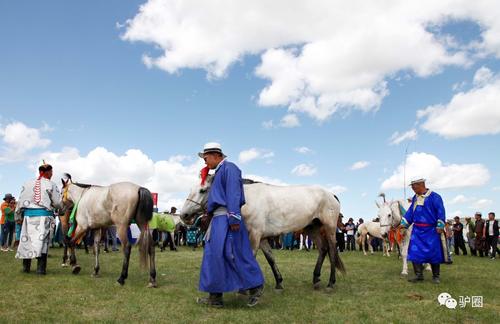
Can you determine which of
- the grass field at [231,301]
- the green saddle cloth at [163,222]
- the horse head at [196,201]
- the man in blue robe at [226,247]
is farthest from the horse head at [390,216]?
the green saddle cloth at [163,222]

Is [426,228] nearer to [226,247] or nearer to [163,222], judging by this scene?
[226,247]

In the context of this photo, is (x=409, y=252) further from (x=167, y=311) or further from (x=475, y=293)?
(x=167, y=311)

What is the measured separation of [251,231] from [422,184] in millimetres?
4779

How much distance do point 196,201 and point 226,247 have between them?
107cm

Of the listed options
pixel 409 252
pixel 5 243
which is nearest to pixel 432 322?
pixel 409 252

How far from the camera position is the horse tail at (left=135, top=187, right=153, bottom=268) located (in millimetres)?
8102

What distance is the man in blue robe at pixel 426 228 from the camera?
898 cm

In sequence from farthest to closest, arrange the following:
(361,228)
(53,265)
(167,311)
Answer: (361,228) < (53,265) < (167,311)

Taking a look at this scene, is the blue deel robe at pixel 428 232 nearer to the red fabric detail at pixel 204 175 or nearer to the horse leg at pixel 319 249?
the horse leg at pixel 319 249

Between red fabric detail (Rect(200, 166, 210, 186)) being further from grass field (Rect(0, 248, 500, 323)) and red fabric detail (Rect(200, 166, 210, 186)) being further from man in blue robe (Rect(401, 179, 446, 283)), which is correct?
man in blue robe (Rect(401, 179, 446, 283))

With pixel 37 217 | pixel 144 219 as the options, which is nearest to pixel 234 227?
pixel 144 219

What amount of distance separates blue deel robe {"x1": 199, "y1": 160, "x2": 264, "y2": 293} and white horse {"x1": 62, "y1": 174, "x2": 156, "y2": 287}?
100 inches

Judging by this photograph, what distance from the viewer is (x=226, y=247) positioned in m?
5.88

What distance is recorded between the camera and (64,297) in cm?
664
